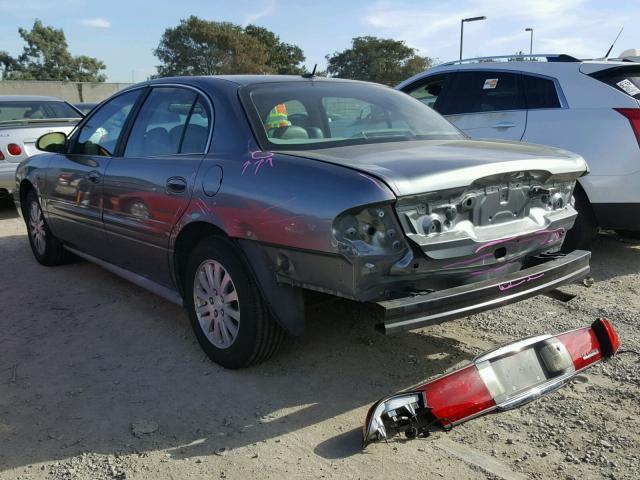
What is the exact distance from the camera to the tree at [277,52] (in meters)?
55.0

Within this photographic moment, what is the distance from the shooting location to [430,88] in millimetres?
6621

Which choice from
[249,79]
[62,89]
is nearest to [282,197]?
[249,79]

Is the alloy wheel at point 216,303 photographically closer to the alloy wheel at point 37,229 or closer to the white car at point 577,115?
the alloy wheel at point 37,229

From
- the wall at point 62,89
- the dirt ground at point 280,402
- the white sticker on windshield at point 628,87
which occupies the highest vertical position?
the wall at point 62,89

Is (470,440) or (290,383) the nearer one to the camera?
(470,440)

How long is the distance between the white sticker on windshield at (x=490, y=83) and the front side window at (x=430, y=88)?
0.52 meters

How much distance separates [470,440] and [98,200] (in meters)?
3.12

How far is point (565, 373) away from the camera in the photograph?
3119 mm

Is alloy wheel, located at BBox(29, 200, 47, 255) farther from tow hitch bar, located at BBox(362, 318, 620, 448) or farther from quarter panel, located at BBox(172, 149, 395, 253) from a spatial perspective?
tow hitch bar, located at BBox(362, 318, 620, 448)

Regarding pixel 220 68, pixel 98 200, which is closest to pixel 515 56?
pixel 98 200

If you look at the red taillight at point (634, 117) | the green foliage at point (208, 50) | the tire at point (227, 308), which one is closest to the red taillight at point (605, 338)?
the tire at point (227, 308)

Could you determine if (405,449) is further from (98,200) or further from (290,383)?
(98,200)

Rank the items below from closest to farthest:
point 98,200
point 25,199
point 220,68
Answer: point 98,200
point 25,199
point 220,68

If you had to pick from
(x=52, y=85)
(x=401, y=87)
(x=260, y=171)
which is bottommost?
(x=260, y=171)
